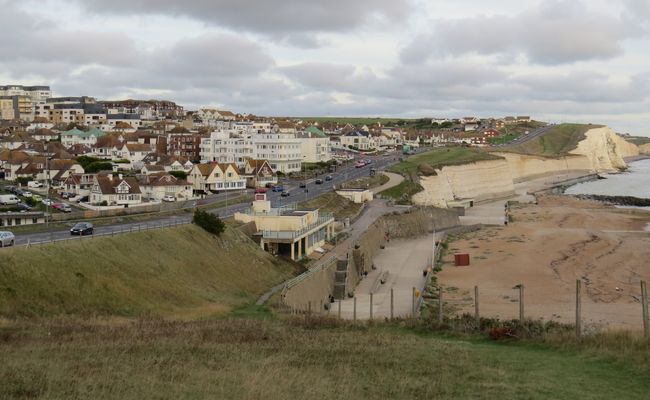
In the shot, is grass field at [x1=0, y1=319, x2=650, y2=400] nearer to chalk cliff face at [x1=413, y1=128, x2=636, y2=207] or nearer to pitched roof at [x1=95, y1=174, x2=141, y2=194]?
A: pitched roof at [x1=95, y1=174, x2=141, y2=194]

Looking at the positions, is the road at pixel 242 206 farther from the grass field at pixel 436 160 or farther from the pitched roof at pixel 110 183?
the pitched roof at pixel 110 183

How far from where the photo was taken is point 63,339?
734 inches

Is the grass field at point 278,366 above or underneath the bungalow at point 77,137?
underneath

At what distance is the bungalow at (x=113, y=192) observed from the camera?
61031mm

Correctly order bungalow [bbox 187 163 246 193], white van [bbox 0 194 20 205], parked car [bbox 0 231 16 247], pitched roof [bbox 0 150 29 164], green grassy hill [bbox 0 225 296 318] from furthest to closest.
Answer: pitched roof [bbox 0 150 29 164], bungalow [bbox 187 163 246 193], white van [bbox 0 194 20 205], parked car [bbox 0 231 16 247], green grassy hill [bbox 0 225 296 318]

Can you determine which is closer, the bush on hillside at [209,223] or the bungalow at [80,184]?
the bush on hillside at [209,223]

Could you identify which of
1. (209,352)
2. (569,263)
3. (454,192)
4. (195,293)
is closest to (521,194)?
(454,192)

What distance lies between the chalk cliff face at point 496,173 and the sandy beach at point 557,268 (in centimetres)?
2185

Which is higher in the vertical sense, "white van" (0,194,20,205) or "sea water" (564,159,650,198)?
"white van" (0,194,20,205)

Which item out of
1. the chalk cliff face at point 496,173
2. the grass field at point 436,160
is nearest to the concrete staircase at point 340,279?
the chalk cliff face at point 496,173

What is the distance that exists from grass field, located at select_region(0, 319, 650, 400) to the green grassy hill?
2.70 m

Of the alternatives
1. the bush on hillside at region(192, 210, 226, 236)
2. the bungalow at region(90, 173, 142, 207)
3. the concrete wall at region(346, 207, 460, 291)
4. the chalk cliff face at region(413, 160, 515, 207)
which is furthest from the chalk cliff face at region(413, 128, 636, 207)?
the bush on hillside at region(192, 210, 226, 236)

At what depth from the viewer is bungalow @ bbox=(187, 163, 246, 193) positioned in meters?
76.8

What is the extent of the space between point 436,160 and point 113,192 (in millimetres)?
70406
